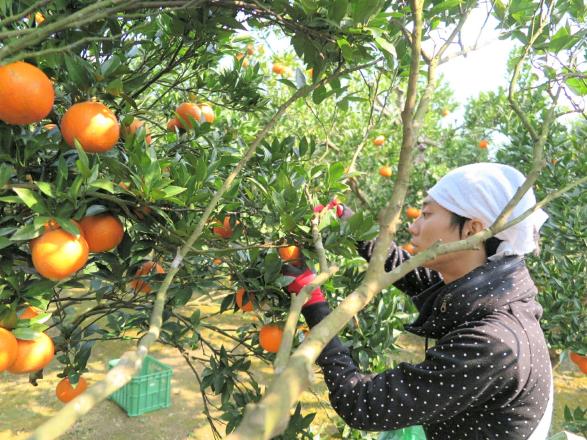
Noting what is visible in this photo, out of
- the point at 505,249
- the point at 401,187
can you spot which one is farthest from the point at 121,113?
the point at 505,249

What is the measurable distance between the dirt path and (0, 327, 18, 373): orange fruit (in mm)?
2014

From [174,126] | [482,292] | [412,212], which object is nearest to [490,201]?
[482,292]

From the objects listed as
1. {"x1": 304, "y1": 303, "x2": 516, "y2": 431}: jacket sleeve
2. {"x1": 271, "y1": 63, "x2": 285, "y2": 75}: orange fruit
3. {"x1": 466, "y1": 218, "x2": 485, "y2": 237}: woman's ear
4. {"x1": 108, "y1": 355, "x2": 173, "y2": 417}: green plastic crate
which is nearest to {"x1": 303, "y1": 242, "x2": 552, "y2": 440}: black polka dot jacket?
{"x1": 304, "y1": 303, "x2": 516, "y2": 431}: jacket sleeve

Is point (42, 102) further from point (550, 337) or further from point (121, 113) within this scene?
point (550, 337)

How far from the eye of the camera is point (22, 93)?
90 centimetres

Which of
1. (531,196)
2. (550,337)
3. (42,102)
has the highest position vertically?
(42,102)

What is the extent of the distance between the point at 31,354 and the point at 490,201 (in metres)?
1.22

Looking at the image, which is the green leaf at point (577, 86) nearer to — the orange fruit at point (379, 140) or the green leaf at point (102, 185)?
the green leaf at point (102, 185)

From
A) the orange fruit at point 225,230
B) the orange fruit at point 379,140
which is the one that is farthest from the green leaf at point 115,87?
the orange fruit at point 379,140

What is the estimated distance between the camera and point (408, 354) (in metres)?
4.92

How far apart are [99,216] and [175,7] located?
473 millimetres

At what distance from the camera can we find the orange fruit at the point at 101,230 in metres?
Result: 1.04

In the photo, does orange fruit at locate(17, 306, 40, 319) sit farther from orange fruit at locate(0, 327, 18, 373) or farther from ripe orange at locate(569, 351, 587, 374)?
ripe orange at locate(569, 351, 587, 374)

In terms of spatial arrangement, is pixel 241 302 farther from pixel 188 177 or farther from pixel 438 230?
pixel 438 230
